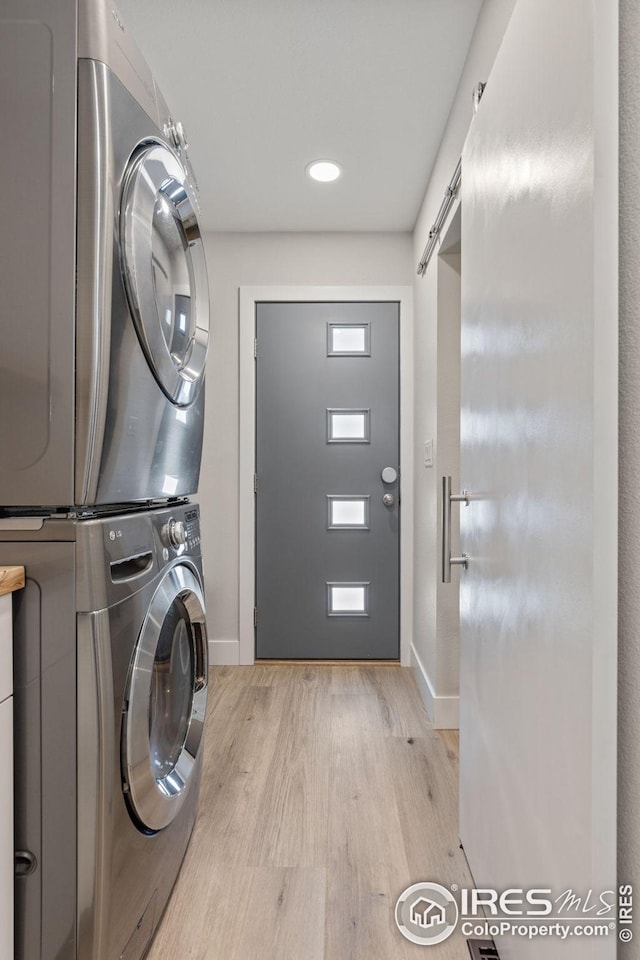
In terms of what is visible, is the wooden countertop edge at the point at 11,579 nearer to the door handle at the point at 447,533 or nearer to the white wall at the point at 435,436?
the door handle at the point at 447,533

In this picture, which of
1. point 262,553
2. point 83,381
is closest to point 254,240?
point 262,553

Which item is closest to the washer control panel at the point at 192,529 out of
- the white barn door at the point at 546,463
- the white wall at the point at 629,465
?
the white barn door at the point at 546,463

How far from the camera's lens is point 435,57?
185 cm

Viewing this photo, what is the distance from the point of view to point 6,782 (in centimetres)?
87

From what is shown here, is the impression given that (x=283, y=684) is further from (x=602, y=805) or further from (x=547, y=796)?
(x=602, y=805)

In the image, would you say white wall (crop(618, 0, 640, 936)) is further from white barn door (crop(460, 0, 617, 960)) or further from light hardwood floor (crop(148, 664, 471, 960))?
light hardwood floor (crop(148, 664, 471, 960))

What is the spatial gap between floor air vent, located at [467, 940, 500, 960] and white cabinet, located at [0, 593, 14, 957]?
890 millimetres

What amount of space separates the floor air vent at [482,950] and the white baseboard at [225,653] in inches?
81.2

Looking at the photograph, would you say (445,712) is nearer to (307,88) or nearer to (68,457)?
(68,457)

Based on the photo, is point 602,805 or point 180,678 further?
point 180,678

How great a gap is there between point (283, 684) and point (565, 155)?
8.38 ft

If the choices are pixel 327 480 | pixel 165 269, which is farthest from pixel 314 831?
pixel 327 480

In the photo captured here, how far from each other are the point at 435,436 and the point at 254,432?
3.74 ft

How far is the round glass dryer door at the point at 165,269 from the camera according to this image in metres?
1.03
